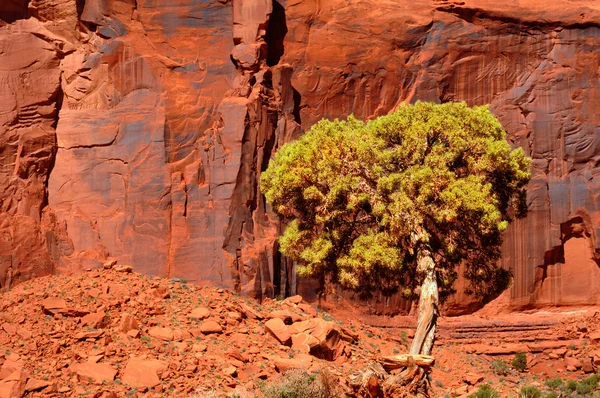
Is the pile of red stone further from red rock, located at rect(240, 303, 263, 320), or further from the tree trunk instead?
the tree trunk

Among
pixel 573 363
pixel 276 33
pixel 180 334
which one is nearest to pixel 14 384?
pixel 180 334

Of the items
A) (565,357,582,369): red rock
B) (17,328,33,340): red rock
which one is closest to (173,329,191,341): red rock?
(17,328,33,340): red rock

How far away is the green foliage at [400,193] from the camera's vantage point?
1973cm

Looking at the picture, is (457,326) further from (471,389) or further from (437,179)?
(437,179)

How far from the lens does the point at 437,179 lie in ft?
65.0

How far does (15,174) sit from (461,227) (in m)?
16.6

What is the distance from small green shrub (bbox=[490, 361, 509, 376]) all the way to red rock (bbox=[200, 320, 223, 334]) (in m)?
11.2

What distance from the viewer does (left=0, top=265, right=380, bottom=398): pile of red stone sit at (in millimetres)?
17469

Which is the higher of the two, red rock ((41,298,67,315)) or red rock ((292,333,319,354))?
red rock ((41,298,67,315))

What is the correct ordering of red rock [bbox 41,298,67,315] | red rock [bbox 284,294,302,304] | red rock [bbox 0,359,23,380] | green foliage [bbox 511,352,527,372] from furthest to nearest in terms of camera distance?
green foliage [bbox 511,352,527,372] → red rock [bbox 284,294,302,304] → red rock [bbox 41,298,67,315] → red rock [bbox 0,359,23,380]

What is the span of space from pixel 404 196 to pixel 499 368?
37.3 ft

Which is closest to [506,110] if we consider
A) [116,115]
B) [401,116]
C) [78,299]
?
[401,116]

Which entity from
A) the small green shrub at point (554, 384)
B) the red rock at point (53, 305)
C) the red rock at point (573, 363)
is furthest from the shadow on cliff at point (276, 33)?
the red rock at point (573, 363)

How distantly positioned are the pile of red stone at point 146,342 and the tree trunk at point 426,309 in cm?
219
